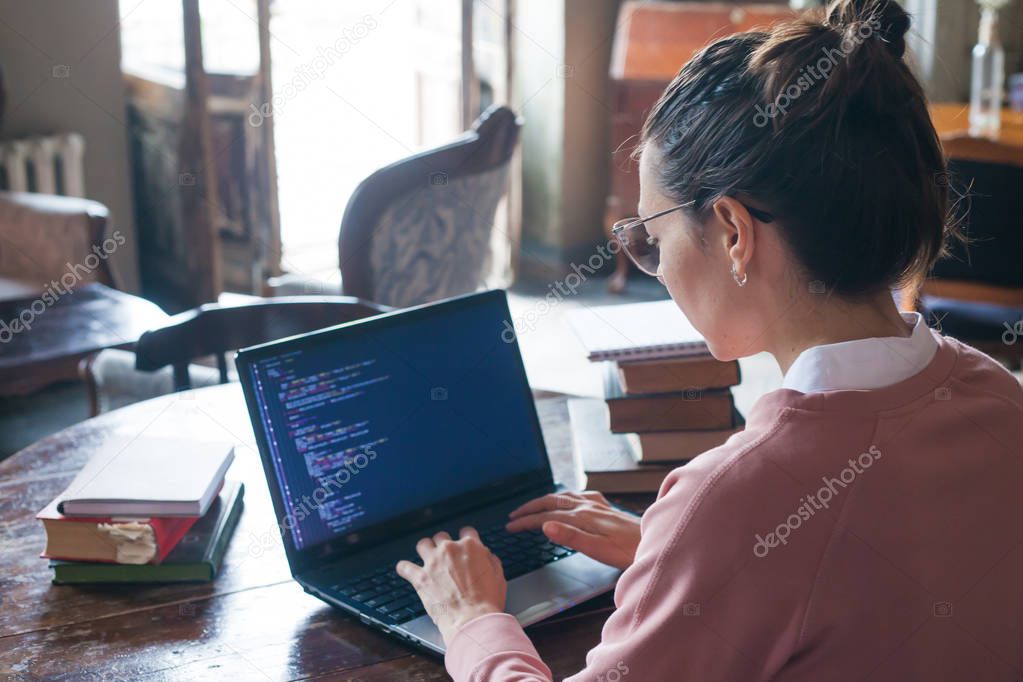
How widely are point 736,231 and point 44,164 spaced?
349 cm

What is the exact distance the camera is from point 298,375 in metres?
1.22

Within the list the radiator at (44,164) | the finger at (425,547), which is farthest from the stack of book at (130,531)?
the radiator at (44,164)

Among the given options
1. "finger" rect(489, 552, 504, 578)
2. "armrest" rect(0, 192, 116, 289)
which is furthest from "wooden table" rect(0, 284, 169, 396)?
"finger" rect(489, 552, 504, 578)

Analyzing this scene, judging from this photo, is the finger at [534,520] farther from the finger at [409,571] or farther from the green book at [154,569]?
the green book at [154,569]

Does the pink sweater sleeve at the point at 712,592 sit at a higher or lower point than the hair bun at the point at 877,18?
lower

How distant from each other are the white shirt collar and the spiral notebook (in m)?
0.49

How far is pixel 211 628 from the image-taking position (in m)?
1.13

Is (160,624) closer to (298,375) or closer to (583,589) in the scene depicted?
(298,375)

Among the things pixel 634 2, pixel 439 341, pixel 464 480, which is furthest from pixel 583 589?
pixel 634 2

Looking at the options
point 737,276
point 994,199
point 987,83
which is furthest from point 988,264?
point 737,276

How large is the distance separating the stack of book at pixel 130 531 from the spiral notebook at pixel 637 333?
19.7 inches

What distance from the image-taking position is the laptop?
46.9 inches

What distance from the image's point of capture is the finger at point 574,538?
123 centimetres

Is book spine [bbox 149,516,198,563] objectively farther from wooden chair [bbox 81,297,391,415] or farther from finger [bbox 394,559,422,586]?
wooden chair [bbox 81,297,391,415]
